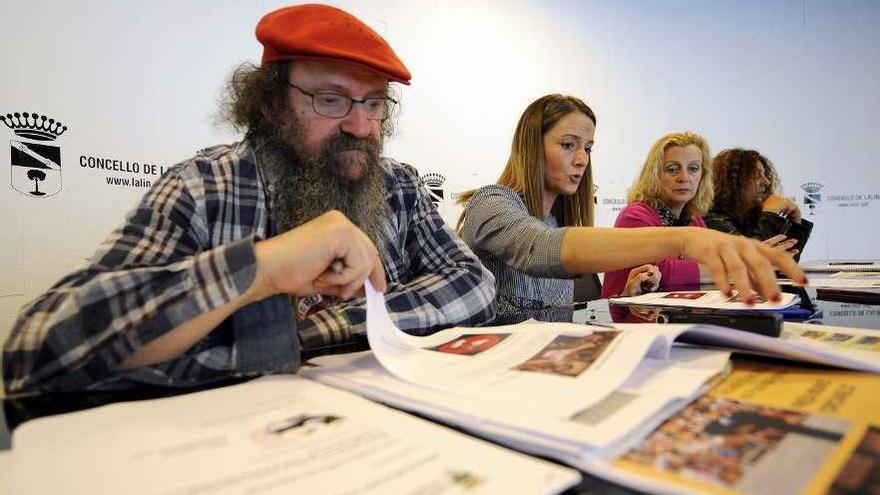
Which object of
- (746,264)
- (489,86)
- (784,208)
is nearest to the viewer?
(746,264)

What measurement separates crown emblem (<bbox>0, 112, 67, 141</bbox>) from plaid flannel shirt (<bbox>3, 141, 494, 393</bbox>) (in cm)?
116

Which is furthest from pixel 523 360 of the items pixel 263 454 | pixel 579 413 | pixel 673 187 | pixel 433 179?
pixel 433 179

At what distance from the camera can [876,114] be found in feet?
13.0

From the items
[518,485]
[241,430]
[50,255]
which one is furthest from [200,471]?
[50,255]

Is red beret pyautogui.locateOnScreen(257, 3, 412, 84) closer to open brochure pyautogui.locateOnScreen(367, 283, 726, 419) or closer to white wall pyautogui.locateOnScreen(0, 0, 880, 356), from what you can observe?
open brochure pyautogui.locateOnScreen(367, 283, 726, 419)

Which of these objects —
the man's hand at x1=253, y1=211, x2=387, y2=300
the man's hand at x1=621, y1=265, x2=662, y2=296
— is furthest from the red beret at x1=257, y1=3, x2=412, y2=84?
the man's hand at x1=621, y1=265, x2=662, y2=296

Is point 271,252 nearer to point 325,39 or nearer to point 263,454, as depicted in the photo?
point 263,454

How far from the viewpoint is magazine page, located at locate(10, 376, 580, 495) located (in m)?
0.28

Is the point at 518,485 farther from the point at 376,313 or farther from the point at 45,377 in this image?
the point at 45,377

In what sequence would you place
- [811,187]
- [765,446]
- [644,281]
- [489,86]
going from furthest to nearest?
[811,187], [489,86], [644,281], [765,446]

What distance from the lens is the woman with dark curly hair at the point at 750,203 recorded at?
2459mm

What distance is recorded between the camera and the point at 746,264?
0.64m

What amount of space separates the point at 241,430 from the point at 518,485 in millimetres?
199

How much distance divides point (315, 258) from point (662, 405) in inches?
14.3
